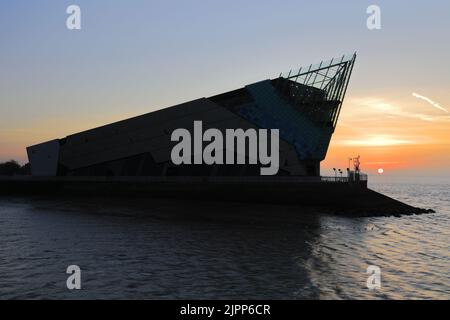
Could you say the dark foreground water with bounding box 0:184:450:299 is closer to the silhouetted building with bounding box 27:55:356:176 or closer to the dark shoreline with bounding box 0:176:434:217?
the dark shoreline with bounding box 0:176:434:217

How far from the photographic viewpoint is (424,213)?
5838 centimetres

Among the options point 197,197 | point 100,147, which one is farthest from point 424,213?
point 100,147

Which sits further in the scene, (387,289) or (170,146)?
(170,146)

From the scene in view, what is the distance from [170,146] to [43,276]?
183 feet

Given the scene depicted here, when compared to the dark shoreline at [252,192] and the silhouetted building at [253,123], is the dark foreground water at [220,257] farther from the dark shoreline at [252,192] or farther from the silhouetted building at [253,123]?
the silhouetted building at [253,123]

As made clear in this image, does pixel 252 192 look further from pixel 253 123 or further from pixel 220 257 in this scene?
pixel 220 257

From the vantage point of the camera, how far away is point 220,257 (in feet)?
77.0

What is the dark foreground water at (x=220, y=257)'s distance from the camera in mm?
17219

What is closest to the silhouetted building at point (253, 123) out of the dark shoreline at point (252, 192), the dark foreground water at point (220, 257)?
the dark shoreline at point (252, 192)

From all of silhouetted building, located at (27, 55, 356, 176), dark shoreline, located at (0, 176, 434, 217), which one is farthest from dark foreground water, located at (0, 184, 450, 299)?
silhouetted building, located at (27, 55, 356, 176)

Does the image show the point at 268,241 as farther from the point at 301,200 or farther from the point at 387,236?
the point at 301,200

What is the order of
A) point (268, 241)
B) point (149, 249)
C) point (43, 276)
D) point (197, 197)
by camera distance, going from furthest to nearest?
point (197, 197)
point (268, 241)
point (149, 249)
point (43, 276)

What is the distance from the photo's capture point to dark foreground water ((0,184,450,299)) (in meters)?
17.2

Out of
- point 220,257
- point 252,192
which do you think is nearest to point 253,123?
point 252,192
